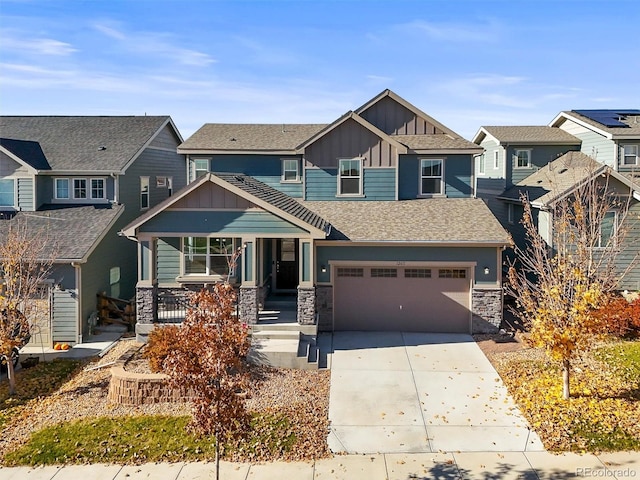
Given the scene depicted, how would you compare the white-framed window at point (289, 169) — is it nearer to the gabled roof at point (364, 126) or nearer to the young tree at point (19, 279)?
the gabled roof at point (364, 126)

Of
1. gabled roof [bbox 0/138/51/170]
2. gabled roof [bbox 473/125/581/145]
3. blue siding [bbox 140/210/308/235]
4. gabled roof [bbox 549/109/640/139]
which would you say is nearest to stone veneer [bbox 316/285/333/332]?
blue siding [bbox 140/210/308/235]

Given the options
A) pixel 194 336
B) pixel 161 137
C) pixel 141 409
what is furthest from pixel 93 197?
pixel 194 336

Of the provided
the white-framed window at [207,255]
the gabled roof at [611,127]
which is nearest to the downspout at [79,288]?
the white-framed window at [207,255]

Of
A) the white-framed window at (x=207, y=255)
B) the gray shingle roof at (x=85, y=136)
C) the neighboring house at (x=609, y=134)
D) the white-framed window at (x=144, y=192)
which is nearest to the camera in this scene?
the white-framed window at (x=207, y=255)

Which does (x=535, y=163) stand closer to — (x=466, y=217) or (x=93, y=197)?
(x=466, y=217)

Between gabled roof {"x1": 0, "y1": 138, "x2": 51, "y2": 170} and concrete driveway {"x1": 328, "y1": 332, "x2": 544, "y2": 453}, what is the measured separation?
12.8m

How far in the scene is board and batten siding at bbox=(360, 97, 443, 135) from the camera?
70.9 feet

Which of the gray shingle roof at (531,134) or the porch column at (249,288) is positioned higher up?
the gray shingle roof at (531,134)

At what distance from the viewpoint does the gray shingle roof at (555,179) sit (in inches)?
777

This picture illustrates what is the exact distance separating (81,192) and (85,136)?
341 cm

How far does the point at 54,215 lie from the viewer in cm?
1942

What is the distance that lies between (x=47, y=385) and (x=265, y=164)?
1126 centimetres

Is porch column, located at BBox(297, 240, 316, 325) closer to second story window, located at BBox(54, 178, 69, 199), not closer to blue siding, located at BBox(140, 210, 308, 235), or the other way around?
blue siding, located at BBox(140, 210, 308, 235)

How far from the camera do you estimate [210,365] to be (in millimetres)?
8344
